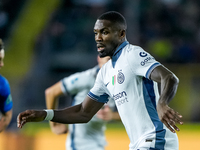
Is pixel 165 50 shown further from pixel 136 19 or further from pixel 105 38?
pixel 105 38

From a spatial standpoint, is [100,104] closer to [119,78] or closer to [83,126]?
[119,78]

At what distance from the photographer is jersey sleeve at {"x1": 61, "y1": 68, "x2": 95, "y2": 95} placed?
17.3 feet

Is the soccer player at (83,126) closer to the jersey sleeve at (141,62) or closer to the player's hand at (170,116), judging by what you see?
the jersey sleeve at (141,62)

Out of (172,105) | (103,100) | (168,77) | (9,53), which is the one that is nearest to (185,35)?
(172,105)

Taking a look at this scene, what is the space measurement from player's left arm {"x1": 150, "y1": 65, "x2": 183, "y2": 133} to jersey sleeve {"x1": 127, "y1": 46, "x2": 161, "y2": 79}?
0.18 ft

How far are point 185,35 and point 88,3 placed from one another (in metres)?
3.51

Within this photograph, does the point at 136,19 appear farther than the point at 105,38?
Yes

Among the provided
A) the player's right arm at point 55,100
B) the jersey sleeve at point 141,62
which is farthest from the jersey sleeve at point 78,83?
the jersey sleeve at point 141,62

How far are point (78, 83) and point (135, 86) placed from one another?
2.14 m

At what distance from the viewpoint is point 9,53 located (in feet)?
38.9

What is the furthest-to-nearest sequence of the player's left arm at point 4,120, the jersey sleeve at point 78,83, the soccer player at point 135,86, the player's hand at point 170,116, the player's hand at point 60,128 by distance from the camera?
the player's hand at point 60,128 < the jersey sleeve at point 78,83 < the player's left arm at point 4,120 < the soccer player at point 135,86 < the player's hand at point 170,116

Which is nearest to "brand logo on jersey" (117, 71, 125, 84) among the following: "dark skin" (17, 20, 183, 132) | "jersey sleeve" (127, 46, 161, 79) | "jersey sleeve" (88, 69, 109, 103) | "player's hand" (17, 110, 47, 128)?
"jersey sleeve" (127, 46, 161, 79)

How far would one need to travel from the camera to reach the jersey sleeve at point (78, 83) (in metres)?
5.27

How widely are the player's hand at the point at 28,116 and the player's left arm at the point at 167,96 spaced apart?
1178 mm
